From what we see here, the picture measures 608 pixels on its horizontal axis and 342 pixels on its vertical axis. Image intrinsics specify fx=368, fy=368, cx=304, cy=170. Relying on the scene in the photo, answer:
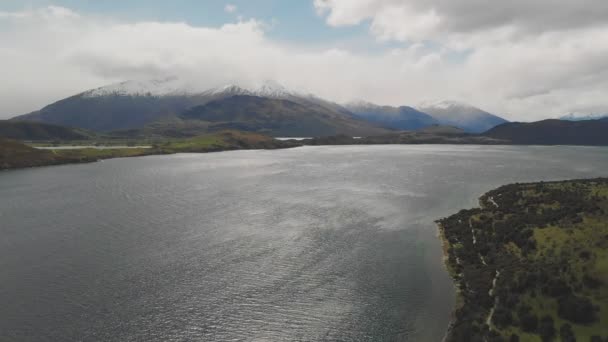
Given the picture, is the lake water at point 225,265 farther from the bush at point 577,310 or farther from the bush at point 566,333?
the bush at point 577,310

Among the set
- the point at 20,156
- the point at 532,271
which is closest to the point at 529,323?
the point at 532,271

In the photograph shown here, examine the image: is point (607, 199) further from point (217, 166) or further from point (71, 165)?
point (71, 165)

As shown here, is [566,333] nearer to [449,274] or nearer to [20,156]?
[449,274]

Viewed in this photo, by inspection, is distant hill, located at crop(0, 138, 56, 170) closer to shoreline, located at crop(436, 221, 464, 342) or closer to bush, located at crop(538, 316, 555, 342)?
shoreline, located at crop(436, 221, 464, 342)

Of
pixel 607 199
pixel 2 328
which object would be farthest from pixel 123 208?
pixel 607 199

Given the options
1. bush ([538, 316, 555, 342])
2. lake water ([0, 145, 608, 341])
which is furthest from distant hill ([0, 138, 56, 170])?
bush ([538, 316, 555, 342])

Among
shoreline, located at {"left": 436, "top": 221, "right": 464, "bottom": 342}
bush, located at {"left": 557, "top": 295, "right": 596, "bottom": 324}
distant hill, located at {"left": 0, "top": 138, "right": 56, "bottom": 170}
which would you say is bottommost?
shoreline, located at {"left": 436, "top": 221, "right": 464, "bottom": 342}

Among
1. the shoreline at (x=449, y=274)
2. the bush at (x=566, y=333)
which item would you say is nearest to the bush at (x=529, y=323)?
the bush at (x=566, y=333)
